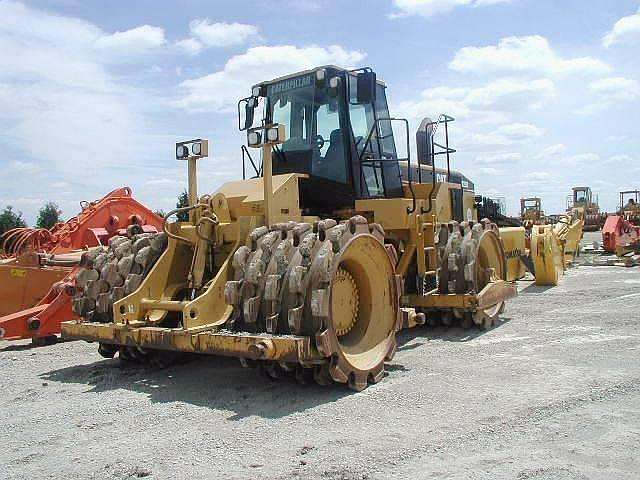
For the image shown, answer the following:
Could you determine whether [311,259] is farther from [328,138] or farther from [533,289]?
[533,289]

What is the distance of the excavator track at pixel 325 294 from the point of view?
5145mm

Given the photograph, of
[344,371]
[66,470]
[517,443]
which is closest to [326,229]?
[344,371]

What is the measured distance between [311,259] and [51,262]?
6.14 meters

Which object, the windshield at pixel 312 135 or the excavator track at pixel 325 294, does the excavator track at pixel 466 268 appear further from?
the excavator track at pixel 325 294

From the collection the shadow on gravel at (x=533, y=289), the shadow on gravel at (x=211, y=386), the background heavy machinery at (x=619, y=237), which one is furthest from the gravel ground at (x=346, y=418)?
the background heavy machinery at (x=619, y=237)

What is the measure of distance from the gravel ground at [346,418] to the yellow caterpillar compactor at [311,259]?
42 cm

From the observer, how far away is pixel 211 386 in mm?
5820

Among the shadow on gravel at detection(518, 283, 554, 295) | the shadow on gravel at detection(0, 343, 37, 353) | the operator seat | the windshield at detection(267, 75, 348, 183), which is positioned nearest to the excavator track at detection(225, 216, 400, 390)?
the operator seat

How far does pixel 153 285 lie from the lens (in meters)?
6.27

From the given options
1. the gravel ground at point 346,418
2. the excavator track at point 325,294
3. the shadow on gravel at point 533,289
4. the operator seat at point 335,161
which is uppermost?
the operator seat at point 335,161

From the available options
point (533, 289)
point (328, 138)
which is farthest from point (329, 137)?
point (533, 289)

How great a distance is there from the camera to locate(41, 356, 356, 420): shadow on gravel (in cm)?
517

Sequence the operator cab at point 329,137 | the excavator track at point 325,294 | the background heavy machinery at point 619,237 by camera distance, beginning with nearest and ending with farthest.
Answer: the excavator track at point 325,294 → the operator cab at point 329,137 → the background heavy machinery at point 619,237

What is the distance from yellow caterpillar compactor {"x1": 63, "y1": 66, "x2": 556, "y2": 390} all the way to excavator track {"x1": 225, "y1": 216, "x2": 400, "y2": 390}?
1 centimetres
